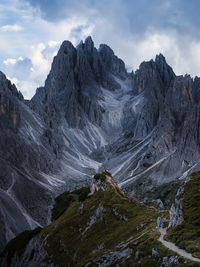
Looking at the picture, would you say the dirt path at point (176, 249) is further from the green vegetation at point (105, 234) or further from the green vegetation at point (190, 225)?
the green vegetation at point (105, 234)

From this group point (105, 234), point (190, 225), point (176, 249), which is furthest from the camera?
point (105, 234)

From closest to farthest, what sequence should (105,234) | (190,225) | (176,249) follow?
(176,249) < (190,225) < (105,234)

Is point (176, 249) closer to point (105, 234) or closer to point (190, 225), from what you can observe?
point (190, 225)

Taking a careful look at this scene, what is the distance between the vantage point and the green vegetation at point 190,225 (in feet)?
147

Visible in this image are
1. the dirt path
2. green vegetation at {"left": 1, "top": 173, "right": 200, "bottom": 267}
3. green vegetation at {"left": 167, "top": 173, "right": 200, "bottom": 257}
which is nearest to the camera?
the dirt path

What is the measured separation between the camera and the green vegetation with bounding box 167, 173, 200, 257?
4494 centimetres

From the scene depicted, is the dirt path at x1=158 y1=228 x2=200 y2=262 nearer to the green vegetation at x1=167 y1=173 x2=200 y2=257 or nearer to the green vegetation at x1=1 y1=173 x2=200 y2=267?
the green vegetation at x1=167 y1=173 x2=200 y2=257

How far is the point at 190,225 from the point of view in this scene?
49.8 metres

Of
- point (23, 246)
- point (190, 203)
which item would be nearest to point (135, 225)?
point (190, 203)

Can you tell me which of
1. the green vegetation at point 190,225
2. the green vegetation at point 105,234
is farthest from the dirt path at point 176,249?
the green vegetation at point 105,234

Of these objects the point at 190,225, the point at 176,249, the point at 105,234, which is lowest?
the point at 176,249

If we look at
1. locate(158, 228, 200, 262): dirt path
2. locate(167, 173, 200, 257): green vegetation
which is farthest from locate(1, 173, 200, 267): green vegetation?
locate(167, 173, 200, 257): green vegetation

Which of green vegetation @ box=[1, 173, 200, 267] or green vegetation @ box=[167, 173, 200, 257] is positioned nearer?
green vegetation @ box=[167, 173, 200, 257]

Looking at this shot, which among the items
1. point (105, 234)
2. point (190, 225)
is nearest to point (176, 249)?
point (190, 225)
